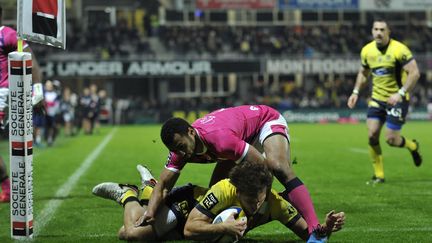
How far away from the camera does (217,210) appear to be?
18.9ft

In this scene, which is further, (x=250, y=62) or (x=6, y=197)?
(x=250, y=62)

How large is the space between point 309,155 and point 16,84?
38.5 feet

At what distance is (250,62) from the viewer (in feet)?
145

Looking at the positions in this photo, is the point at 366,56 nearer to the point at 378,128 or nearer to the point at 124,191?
the point at 378,128

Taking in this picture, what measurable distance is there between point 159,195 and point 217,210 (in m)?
0.60

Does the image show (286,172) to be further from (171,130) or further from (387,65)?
(387,65)

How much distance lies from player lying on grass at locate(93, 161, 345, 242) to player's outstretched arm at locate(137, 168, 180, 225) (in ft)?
0.33

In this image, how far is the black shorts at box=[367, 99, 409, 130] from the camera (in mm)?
10930

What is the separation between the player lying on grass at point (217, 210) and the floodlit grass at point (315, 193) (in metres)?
0.36

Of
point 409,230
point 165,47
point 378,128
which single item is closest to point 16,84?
point 409,230

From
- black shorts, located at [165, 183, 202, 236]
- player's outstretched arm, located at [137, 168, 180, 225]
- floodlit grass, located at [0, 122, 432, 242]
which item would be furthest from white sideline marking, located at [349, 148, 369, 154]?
player's outstretched arm, located at [137, 168, 180, 225]

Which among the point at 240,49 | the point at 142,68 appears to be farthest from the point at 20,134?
the point at 240,49

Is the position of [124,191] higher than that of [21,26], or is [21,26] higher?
[21,26]

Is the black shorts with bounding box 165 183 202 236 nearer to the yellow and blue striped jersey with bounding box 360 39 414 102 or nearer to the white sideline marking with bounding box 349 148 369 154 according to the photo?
the yellow and blue striped jersey with bounding box 360 39 414 102
